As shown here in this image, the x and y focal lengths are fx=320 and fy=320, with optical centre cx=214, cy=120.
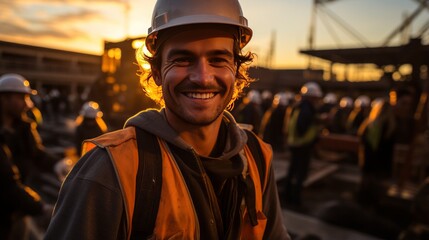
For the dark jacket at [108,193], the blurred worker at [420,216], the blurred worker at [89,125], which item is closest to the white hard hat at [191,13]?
the dark jacket at [108,193]

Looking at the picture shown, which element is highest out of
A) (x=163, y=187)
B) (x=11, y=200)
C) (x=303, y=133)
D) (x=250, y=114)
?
(x=163, y=187)

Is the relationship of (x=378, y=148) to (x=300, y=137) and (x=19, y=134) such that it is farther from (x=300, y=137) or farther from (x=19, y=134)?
(x=19, y=134)

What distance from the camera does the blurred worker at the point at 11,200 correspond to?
256cm

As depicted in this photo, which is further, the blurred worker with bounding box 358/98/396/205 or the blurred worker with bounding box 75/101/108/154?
the blurred worker with bounding box 75/101/108/154

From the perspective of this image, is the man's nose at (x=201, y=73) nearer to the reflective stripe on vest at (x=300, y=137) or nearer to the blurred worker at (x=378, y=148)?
the blurred worker at (x=378, y=148)

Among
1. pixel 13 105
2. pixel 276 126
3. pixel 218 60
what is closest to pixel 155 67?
pixel 218 60

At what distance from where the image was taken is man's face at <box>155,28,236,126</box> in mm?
1458

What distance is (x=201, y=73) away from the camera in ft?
4.81

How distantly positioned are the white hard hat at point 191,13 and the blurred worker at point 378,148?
4218 mm

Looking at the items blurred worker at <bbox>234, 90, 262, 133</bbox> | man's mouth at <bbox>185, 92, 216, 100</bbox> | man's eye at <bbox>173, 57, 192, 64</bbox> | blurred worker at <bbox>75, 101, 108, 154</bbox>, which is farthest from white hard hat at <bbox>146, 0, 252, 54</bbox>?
blurred worker at <bbox>234, 90, 262, 133</bbox>

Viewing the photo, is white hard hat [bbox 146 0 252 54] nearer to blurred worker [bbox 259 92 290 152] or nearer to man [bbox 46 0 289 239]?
man [bbox 46 0 289 239]

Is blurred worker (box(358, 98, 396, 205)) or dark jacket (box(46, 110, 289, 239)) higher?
dark jacket (box(46, 110, 289, 239))

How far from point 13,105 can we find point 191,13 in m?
2.88

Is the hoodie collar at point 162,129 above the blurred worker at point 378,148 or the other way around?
above
